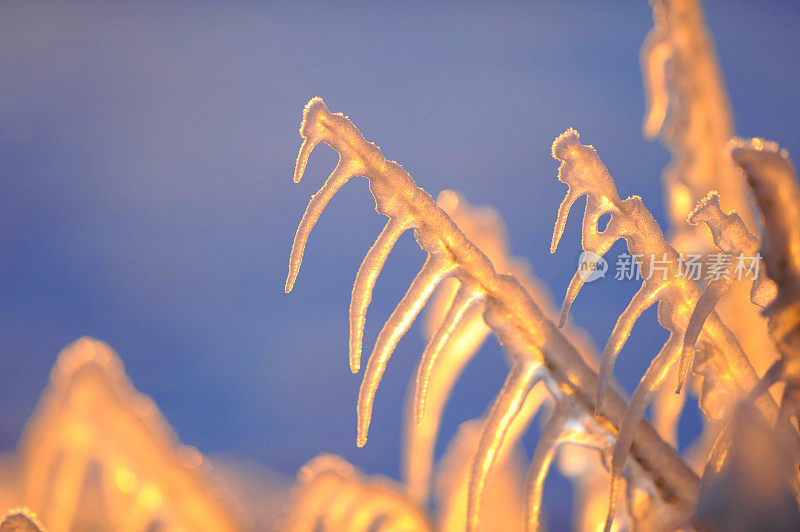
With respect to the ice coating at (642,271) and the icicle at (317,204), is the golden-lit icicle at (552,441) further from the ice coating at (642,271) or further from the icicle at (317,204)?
the icicle at (317,204)

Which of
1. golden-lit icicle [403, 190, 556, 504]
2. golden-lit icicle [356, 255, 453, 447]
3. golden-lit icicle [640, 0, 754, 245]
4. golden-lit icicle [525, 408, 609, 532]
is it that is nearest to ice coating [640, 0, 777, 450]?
golden-lit icicle [640, 0, 754, 245]

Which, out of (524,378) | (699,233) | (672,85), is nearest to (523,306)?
(524,378)

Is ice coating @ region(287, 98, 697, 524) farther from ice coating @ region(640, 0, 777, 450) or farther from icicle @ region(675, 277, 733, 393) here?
ice coating @ region(640, 0, 777, 450)

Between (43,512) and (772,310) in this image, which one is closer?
(772,310)

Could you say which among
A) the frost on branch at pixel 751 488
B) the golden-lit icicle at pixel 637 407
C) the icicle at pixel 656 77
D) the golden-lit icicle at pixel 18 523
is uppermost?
the icicle at pixel 656 77

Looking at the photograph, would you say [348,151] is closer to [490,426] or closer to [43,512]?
[490,426]

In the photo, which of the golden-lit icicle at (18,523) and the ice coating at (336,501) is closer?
the golden-lit icicle at (18,523)

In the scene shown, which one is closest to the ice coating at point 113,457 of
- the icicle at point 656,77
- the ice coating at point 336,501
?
the ice coating at point 336,501
